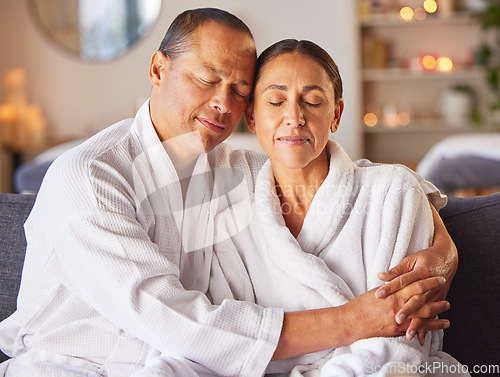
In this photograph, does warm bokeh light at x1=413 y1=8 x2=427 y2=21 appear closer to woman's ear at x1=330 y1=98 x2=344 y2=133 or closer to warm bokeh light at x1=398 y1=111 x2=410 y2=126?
warm bokeh light at x1=398 y1=111 x2=410 y2=126

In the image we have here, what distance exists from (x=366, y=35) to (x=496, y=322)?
14.8ft

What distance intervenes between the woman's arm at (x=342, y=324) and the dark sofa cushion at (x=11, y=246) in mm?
665

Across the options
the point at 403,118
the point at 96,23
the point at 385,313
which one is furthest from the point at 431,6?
the point at 385,313

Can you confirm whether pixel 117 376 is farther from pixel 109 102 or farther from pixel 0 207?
pixel 109 102

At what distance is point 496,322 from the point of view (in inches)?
53.9

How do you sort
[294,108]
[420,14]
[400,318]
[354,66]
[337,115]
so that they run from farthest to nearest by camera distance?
[420,14] → [354,66] → [337,115] → [294,108] → [400,318]

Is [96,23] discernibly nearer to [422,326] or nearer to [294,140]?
[294,140]

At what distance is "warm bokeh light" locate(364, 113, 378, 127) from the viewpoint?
545 cm

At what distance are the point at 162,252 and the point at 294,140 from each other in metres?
0.34

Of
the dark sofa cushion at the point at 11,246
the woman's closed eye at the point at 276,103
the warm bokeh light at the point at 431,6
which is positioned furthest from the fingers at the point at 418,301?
the warm bokeh light at the point at 431,6

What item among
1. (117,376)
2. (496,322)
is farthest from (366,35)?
(117,376)

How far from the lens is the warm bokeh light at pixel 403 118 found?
212 inches

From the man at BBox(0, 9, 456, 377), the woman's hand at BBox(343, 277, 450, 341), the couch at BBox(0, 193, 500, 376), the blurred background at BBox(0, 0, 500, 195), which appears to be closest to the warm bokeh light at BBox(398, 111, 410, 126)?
the blurred background at BBox(0, 0, 500, 195)

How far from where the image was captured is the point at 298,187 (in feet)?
4.33
